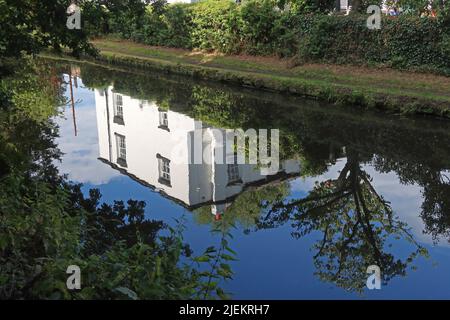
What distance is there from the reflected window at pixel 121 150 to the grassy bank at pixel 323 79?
306 inches

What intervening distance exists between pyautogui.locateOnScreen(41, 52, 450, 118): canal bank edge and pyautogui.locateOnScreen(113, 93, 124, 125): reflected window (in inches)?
76.5

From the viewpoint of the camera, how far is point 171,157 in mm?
13375

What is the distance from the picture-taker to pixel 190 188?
1098 centimetres

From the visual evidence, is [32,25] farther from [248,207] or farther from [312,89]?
[312,89]

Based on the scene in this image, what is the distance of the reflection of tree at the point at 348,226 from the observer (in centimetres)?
786

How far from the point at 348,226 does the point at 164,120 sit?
9.38 meters

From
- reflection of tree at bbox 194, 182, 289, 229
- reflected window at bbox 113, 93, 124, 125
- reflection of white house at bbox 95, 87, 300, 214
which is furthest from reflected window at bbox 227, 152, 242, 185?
reflected window at bbox 113, 93, 124, 125

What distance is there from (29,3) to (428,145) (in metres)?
Answer: 9.97

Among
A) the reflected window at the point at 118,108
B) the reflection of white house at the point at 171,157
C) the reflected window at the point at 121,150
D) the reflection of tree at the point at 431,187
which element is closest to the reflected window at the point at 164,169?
the reflection of white house at the point at 171,157

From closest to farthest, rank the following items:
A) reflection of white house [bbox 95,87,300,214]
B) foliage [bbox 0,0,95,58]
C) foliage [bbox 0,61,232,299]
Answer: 1. foliage [bbox 0,61,232,299]
2. foliage [bbox 0,0,95,58]
3. reflection of white house [bbox 95,87,300,214]

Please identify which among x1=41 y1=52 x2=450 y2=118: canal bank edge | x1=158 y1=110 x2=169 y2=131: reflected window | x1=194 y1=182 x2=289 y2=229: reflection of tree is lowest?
x1=194 y1=182 x2=289 y2=229: reflection of tree

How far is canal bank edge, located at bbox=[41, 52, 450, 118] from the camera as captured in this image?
16.3 meters

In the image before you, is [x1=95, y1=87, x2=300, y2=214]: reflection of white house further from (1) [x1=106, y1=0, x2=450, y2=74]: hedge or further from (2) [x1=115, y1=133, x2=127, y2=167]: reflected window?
(1) [x1=106, y1=0, x2=450, y2=74]: hedge

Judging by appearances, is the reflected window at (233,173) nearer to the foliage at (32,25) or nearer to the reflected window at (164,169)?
the reflected window at (164,169)
